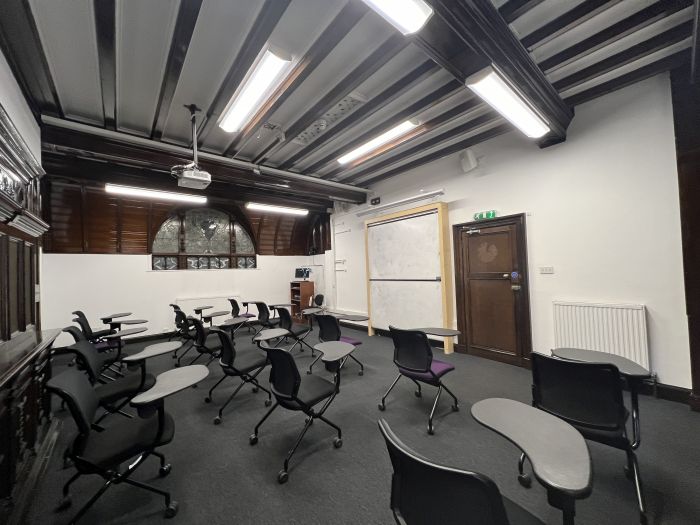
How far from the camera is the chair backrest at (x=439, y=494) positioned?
803 mm

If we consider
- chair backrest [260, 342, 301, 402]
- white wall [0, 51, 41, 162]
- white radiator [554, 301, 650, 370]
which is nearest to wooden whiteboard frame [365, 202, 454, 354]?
white radiator [554, 301, 650, 370]

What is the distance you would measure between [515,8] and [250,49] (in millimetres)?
2077

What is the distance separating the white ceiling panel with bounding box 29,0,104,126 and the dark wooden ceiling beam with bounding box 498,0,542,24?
2.97 metres

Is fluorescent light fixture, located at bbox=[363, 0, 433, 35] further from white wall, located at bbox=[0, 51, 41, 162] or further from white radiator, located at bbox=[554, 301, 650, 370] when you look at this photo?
white radiator, located at bbox=[554, 301, 650, 370]

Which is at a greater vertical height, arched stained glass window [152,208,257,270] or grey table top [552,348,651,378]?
arched stained glass window [152,208,257,270]

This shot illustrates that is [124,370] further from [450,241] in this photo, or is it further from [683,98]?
[683,98]

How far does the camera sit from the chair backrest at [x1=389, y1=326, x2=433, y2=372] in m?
2.56

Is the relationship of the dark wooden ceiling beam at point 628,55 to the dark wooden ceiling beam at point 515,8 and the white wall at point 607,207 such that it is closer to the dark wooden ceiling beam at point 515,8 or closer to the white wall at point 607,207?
the white wall at point 607,207

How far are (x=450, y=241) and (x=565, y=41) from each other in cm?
285

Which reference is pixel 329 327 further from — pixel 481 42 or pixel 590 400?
pixel 481 42

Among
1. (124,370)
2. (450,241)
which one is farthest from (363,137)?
(124,370)

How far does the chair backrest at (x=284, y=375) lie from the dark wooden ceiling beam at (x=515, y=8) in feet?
9.92

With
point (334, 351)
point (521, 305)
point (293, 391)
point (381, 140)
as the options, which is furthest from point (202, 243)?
point (521, 305)

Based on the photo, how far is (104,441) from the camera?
5.53 feet
